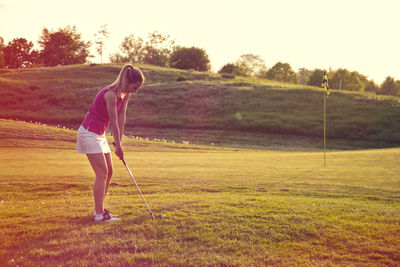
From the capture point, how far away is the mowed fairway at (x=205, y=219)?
5762 mm

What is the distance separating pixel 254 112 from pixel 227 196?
52.8 meters

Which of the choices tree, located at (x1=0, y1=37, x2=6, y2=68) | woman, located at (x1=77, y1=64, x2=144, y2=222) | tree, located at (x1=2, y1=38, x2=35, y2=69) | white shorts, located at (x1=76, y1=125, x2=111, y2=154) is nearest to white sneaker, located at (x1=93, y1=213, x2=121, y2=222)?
woman, located at (x1=77, y1=64, x2=144, y2=222)

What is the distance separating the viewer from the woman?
263 inches

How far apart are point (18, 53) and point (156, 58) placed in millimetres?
47646

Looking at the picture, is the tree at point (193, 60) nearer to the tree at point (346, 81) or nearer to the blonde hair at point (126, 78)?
the tree at point (346, 81)

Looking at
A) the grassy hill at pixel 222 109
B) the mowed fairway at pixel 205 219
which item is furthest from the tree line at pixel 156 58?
the mowed fairway at pixel 205 219

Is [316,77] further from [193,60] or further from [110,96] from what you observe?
[110,96]

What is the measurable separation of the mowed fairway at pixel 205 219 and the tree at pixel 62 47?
4356 inches

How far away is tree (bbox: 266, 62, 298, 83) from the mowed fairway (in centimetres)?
11210

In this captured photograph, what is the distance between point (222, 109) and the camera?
63469mm

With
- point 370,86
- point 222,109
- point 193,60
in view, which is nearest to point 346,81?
point 370,86

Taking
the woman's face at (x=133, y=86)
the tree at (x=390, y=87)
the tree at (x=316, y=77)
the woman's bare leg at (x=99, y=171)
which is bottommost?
the woman's bare leg at (x=99, y=171)

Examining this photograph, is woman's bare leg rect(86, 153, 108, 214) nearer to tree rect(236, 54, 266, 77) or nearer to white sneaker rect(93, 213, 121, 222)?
white sneaker rect(93, 213, 121, 222)

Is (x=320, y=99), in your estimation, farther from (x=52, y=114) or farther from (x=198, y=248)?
(x=198, y=248)
